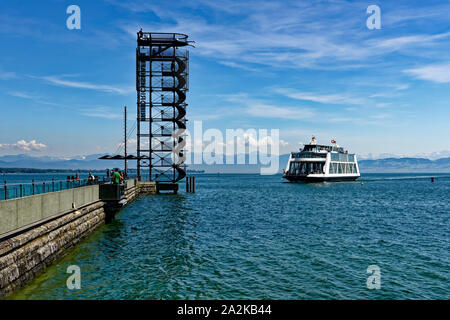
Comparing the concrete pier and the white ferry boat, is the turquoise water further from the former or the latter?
the white ferry boat

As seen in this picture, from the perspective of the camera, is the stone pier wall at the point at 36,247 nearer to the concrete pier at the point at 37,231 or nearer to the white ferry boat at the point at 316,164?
the concrete pier at the point at 37,231

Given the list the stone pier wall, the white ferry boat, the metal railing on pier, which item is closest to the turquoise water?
the stone pier wall

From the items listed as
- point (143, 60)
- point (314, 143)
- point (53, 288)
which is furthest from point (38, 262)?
point (314, 143)

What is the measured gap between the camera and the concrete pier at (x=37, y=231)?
1216 cm

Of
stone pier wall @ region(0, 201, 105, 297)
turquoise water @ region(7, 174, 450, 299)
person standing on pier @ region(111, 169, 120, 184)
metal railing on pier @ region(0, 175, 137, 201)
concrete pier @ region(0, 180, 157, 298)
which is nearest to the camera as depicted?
stone pier wall @ region(0, 201, 105, 297)

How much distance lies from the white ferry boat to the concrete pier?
89.6 metres

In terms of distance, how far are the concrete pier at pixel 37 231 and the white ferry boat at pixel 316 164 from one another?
89.6 metres

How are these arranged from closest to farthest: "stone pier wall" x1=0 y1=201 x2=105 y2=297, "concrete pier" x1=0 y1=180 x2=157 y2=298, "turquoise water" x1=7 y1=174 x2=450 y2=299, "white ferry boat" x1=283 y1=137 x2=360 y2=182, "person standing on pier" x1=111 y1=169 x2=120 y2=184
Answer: "stone pier wall" x1=0 y1=201 x2=105 y2=297 → "concrete pier" x1=0 y1=180 x2=157 y2=298 → "turquoise water" x1=7 y1=174 x2=450 y2=299 → "person standing on pier" x1=111 y1=169 x2=120 y2=184 → "white ferry boat" x1=283 y1=137 x2=360 y2=182

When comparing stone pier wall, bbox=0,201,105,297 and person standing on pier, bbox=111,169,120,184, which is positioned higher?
person standing on pier, bbox=111,169,120,184

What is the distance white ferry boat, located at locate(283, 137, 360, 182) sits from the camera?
108 metres

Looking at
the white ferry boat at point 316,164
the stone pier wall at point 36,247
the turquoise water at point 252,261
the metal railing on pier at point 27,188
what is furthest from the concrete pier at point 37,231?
the white ferry boat at point 316,164

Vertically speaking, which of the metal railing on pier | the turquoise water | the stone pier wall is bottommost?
the turquoise water
